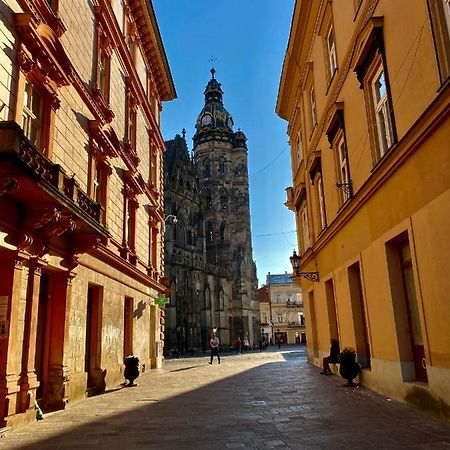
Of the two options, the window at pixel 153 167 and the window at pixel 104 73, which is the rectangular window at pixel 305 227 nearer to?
the window at pixel 153 167

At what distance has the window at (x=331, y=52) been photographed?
14663 mm

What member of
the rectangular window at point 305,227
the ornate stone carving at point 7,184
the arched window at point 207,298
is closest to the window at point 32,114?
the ornate stone carving at point 7,184

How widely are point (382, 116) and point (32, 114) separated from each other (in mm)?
8027

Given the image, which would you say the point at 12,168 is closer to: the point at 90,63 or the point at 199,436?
the point at 199,436

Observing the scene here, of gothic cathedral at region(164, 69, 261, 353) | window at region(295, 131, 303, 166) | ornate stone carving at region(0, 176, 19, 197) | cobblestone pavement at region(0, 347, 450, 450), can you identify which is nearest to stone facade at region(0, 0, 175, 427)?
ornate stone carving at region(0, 176, 19, 197)

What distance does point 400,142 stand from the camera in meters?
8.30

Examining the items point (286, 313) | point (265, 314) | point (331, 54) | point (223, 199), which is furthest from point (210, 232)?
point (331, 54)

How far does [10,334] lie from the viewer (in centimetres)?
811

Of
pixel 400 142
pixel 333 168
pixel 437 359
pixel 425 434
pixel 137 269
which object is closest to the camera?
pixel 425 434

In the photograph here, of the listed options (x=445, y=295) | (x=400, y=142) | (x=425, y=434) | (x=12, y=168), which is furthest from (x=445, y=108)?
(x=12, y=168)

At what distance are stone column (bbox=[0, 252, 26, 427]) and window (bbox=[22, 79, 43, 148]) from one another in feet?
9.33

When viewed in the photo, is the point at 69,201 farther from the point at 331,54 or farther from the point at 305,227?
the point at 305,227

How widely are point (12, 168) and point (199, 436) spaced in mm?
5035

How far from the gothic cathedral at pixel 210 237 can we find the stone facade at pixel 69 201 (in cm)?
2866
